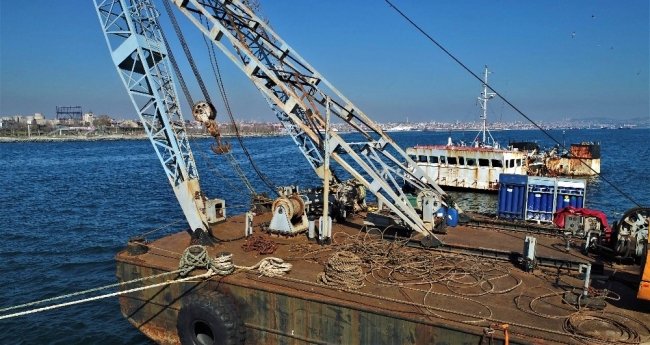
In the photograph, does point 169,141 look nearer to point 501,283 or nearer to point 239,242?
point 239,242

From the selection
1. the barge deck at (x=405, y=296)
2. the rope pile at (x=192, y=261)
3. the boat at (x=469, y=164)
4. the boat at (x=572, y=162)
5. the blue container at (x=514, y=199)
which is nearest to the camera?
the barge deck at (x=405, y=296)

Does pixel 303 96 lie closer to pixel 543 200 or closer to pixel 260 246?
pixel 260 246

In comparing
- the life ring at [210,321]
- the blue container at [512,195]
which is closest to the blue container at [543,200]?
the blue container at [512,195]

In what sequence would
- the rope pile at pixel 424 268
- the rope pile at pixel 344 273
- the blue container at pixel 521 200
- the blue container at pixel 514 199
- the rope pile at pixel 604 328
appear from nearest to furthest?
the rope pile at pixel 604 328 → the rope pile at pixel 344 273 → the rope pile at pixel 424 268 → the blue container at pixel 521 200 → the blue container at pixel 514 199

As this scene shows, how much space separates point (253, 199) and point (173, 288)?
7.87m

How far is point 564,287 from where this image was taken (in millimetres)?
9836

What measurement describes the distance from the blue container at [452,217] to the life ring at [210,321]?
8.33 metres

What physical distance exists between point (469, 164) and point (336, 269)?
35684 millimetres

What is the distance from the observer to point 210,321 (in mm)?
10094

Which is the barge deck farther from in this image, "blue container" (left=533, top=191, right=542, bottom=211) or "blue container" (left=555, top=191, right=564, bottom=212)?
"blue container" (left=555, top=191, right=564, bottom=212)

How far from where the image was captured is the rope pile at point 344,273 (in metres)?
9.78

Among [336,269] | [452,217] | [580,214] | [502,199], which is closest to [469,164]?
[502,199]

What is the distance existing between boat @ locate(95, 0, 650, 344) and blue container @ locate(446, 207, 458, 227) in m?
0.04

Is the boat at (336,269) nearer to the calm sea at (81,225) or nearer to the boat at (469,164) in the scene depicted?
the calm sea at (81,225)
